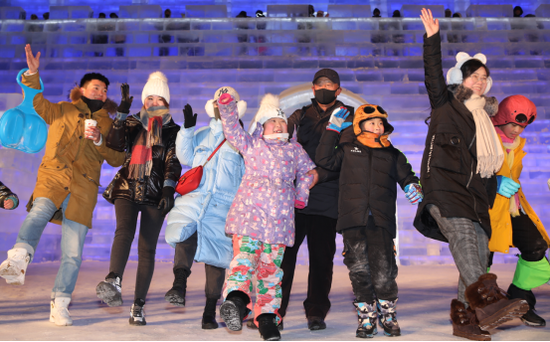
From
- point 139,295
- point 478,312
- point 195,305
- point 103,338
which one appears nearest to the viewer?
point 478,312

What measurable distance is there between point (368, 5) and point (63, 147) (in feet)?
20.5

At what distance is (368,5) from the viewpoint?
8.16 metres

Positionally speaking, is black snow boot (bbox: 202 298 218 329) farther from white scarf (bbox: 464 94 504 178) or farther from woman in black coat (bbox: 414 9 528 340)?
white scarf (bbox: 464 94 504 178)

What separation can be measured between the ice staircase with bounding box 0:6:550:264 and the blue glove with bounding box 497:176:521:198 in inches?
173

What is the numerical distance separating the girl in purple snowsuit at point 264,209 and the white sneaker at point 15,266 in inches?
48.5

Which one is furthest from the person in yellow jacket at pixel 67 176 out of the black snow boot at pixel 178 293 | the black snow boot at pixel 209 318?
the black snow boot at pixel 209 318

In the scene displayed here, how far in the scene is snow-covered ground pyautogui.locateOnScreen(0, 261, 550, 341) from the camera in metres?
2.87

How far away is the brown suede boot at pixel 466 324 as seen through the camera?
2.72m

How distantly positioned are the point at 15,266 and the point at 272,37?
6001 mm

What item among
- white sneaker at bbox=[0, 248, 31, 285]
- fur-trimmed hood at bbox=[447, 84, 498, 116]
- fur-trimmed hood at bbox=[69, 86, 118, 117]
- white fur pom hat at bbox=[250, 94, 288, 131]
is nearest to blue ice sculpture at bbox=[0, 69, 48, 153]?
fur-trimmed hood at bbox=[69, 86, 118, 117]

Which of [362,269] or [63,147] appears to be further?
[63,147]

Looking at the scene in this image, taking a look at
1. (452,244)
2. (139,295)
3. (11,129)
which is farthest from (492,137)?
(11,129)

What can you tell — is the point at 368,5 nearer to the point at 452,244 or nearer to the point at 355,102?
the point at 355,102

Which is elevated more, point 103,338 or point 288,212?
point 288,212
